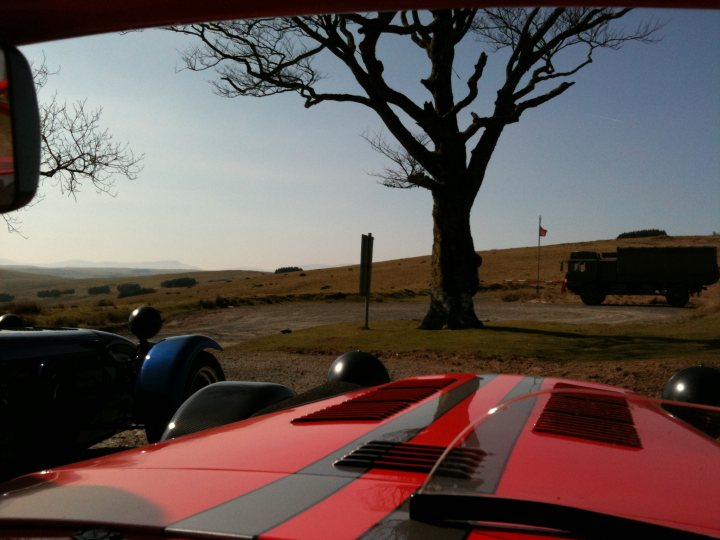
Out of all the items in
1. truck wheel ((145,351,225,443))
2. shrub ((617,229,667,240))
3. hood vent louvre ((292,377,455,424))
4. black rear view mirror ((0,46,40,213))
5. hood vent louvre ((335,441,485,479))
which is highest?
shrub ((617,229,667,240))

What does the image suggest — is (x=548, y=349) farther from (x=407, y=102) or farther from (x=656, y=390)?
(x=407, y=102)

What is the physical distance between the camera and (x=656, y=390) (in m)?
9.42

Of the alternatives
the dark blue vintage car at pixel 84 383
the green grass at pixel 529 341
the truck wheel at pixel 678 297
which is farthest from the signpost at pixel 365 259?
the truck wheel at pixel 678 297

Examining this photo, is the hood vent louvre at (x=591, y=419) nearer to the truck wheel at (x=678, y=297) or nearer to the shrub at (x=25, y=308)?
the shrub at (x=25, y=308)

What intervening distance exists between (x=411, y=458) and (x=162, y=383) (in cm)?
387

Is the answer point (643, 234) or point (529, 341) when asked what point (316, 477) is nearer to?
point (529, 341)

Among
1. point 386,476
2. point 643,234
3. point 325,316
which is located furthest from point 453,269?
point 643,234

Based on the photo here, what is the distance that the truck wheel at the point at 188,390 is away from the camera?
5109 mm

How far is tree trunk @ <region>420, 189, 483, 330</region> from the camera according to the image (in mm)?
18859

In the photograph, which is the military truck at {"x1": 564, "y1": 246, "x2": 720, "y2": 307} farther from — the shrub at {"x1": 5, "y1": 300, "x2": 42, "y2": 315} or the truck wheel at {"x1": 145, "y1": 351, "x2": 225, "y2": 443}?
the truck wheel at {"x1": 145, "y1": 351, "x2": 225, "y2": 443}

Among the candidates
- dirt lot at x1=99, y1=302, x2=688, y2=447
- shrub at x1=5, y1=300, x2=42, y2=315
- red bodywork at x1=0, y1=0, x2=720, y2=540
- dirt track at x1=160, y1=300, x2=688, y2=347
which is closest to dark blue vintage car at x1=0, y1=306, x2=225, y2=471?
dirt lot at x1=99, y1=302, x2=688, y2=447

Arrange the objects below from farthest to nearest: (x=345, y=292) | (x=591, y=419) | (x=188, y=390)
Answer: (x=345, y=292)
(x=188, y=390)
(x=591, y=419)

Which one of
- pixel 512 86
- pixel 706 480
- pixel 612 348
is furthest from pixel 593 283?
pixel 706 480

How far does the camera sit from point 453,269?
18891mm
